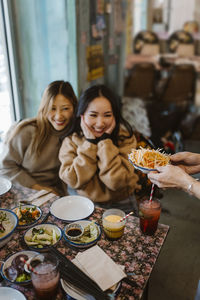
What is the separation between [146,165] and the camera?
1622 millimetres

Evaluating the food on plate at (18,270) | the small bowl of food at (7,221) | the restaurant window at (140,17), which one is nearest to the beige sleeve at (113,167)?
the small bowl of food at (7,221)

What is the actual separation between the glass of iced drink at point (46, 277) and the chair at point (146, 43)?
7969mm

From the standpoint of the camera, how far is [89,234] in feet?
4.92

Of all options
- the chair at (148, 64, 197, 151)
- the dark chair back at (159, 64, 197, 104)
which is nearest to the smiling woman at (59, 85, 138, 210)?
the chair at (148, 64, 197, 151)

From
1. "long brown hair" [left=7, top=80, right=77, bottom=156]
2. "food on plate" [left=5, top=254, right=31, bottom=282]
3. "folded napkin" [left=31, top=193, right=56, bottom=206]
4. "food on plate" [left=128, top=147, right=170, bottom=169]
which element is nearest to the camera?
"food on plate" [left=5, top=254, right=31, bottom=282]

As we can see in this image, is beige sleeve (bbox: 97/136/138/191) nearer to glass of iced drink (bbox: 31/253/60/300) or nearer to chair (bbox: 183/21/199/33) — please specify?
glass of iced drink (bbox: 31/253/60/300)

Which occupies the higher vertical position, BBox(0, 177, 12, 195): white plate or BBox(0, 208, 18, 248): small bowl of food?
BBox(0, 208, 18, 248): small bowl of food

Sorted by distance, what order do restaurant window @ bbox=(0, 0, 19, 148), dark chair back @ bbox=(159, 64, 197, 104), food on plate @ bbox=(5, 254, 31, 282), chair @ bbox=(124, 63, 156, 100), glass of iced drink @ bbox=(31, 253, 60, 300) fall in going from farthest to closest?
chair @ bbox=(124, 63, 156, 100)
dark chair back @ bbox=(159, 64, 197, 104)
restaurant window @ bbox=(0, 0, 19, 148)
food on plate @ bbox=(5, 254, 31, 282)
glass of iced drink @ bbox=(31, 253, 60, 300)

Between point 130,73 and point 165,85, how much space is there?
0.85 m

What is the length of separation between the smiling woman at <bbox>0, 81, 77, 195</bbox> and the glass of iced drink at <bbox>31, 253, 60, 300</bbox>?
1.17m

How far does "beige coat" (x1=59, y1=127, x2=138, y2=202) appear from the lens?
2033 mm

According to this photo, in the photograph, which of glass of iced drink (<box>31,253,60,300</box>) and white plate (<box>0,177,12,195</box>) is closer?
glass of iced drink (<box>31,253,60,300</box>)

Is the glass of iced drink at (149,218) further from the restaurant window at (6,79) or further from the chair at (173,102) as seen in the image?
the chair at (173,102)

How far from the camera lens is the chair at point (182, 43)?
855cm
